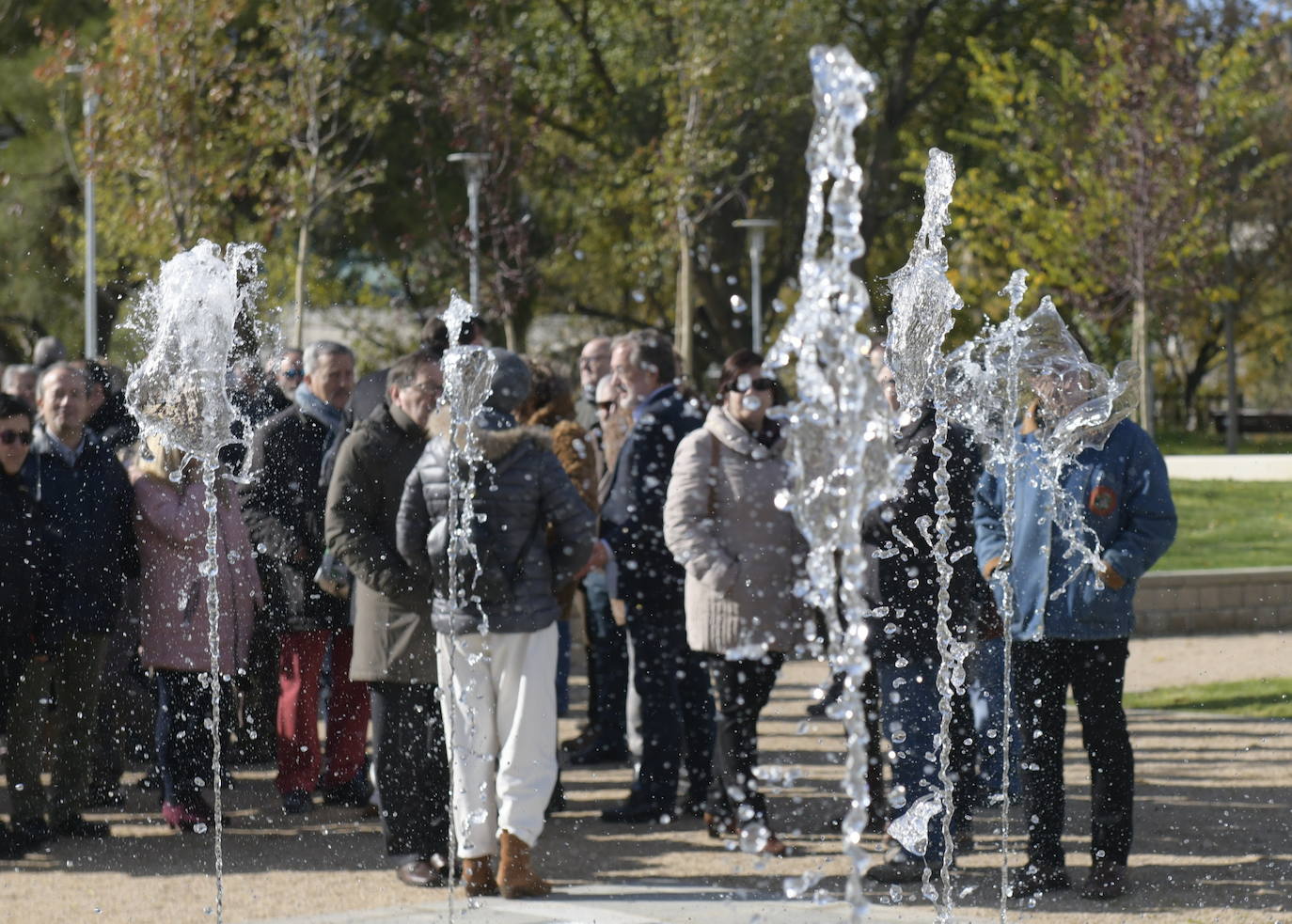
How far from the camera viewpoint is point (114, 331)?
23.0 metres

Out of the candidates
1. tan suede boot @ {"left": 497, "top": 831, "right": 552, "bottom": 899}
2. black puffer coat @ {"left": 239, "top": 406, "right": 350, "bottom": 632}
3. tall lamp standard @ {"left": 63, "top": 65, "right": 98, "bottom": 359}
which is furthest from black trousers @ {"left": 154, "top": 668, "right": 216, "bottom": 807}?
tall lamp standard @ {"left": 63, "top": 65, "right": 98, "bottom": 359}

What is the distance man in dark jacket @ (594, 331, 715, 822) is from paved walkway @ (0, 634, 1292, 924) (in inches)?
8.5

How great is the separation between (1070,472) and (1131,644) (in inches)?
331

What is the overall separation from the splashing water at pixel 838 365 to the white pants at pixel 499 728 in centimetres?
110

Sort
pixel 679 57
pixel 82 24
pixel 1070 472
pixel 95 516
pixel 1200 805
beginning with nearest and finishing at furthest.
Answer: pixel 1070 472
pixel 95 516
pixel 1200 805
pixel 679 57
pixel 82 24

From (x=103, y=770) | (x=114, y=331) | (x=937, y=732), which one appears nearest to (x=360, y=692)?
(x=103, y=770)

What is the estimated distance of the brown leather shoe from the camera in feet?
22.7

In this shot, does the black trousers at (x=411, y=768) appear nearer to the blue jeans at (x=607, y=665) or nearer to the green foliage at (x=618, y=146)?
the blue jeans at (x=607, y=665)

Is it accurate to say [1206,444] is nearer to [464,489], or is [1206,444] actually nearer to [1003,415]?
[1003,415]

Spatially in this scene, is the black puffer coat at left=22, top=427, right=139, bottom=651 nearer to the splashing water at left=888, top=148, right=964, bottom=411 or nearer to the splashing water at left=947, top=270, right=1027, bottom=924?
the splashing water at left=888, top=148, right=964, bottom=411

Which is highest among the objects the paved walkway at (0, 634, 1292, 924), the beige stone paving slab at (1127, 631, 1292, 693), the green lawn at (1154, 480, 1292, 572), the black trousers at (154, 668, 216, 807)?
the green lawn at (1154, 480, 1292, 572)

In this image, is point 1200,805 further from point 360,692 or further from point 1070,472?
point 360,692

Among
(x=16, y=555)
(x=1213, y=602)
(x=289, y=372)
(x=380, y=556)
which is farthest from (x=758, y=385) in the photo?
(x=1213, y=602)

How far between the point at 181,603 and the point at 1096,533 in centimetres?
372
